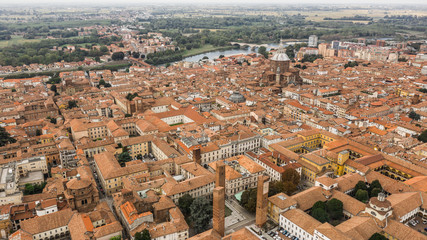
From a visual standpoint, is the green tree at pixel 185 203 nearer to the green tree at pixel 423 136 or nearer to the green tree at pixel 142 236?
the green tree at pixel 142 236

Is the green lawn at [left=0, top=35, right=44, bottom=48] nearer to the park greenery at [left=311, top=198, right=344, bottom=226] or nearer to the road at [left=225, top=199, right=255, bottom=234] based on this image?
the road at [left=225, top=199, right=255, bottom=234]

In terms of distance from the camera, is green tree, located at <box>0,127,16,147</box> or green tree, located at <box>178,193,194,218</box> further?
green tree, located at <box>0,127,16,147</box>

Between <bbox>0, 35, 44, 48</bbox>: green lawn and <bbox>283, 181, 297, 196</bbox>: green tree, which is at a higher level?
<bbox>0, 35, 44, 48</bbox>: green lawn

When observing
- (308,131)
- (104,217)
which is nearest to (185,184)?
(104,217)

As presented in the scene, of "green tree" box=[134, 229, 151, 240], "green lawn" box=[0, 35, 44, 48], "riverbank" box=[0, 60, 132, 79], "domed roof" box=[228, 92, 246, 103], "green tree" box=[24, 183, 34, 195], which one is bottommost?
"green tree" box=[24, 183, 34, 195]

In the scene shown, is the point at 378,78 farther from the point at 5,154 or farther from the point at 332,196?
the point at 5,154

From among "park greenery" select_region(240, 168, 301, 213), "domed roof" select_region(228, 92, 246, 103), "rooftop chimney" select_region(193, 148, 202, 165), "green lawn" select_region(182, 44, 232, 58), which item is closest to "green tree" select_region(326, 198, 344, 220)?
"park greenery" select_region(240, 168, 301, 213)

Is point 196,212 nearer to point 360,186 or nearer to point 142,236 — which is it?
point 142,236
